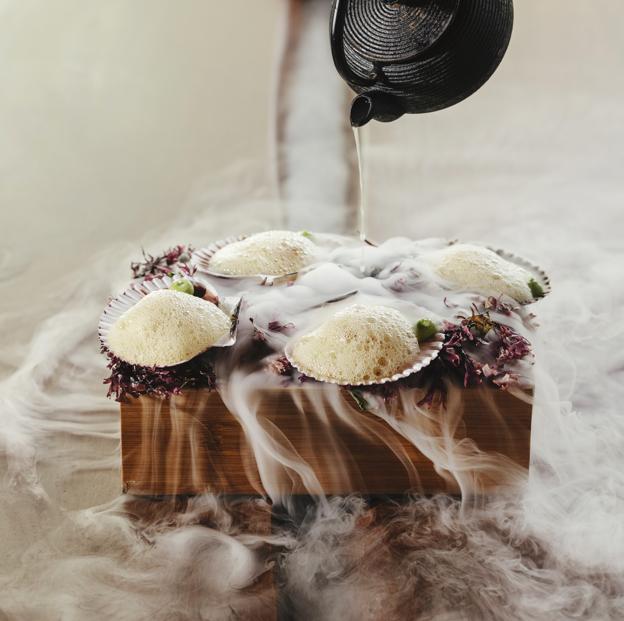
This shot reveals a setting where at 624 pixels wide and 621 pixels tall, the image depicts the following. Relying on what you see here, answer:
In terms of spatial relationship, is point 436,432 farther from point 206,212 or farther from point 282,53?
point 282,53

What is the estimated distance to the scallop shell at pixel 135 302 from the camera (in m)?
2.23

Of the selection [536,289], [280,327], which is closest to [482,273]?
[536,289]

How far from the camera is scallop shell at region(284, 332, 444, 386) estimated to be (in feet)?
6.81

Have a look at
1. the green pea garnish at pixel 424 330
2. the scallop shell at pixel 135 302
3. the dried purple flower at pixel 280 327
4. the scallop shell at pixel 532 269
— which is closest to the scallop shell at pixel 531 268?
the scallop shell at pixel 532 269

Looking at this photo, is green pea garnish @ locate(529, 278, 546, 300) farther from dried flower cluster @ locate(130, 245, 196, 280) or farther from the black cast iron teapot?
dried flower cluster @ locate(130, 245, 196, 280)

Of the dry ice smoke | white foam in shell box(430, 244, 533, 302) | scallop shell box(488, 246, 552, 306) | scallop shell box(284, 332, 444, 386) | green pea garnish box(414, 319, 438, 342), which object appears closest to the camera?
the dry ice smoke

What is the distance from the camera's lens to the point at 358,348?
2.11m

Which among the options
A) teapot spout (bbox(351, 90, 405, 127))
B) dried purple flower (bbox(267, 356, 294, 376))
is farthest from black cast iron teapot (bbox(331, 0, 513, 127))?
dried purple flower (bbox(267, 356, 294, 376))

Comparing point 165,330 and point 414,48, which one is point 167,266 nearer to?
point 165,330

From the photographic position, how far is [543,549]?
2.02 meters

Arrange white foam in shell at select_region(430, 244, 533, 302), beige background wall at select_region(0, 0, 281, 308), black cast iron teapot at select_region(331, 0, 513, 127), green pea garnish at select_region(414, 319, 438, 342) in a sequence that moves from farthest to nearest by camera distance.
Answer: beige background wall at select_region(0, 0, 281, 308) → white foam in shell at select_region(430, 244, 533, 302) → green pea garnish at select_region(414, 319, 438, 342) → black cast iron teapot at select_region(331, 0, 513, 127)

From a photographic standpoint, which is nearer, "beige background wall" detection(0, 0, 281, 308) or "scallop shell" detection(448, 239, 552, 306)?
"scallop shell" detection(448, 239, 552, 306)

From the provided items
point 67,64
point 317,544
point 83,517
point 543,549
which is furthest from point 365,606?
point 67,64

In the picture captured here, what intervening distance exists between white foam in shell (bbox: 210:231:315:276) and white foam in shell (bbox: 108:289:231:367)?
0.40 meters
